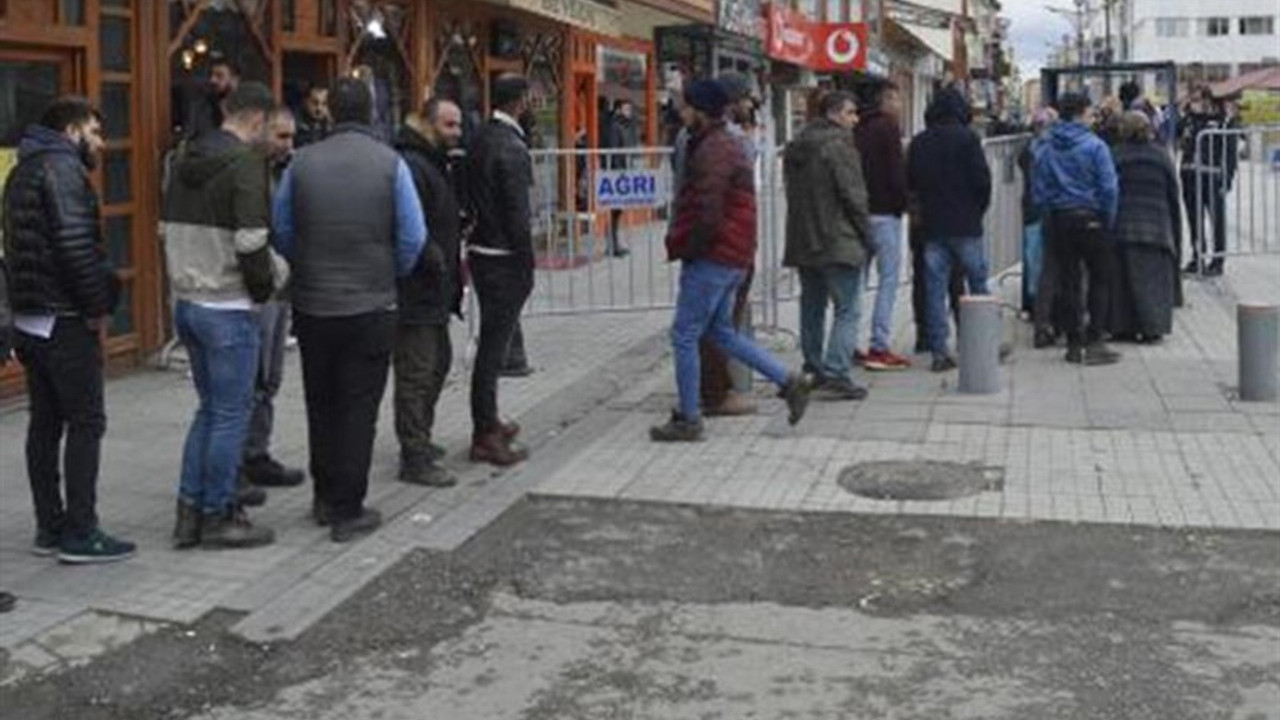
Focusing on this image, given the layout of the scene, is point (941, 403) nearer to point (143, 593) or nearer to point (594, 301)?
point (594, 301)

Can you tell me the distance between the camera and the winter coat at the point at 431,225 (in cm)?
765

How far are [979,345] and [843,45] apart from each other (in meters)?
12.0

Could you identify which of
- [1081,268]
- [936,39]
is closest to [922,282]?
[1081,268]

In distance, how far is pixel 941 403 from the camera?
9.92 meters

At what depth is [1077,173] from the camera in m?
10.8

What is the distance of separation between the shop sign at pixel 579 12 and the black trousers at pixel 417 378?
25.0ft

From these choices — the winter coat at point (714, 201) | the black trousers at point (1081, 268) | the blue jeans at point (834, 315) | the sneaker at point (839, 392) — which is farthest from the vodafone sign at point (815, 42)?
the winter coat at point (714, 201)

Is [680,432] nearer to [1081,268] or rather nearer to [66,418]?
[66,418]

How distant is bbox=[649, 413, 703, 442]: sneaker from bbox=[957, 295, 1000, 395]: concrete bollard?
1.98 meters

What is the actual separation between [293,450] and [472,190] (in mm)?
1633

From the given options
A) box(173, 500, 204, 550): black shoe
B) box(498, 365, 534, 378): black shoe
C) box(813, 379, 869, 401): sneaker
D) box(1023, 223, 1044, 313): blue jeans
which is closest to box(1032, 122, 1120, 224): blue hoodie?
box(1023, 223, 1044, 313): blue jeans

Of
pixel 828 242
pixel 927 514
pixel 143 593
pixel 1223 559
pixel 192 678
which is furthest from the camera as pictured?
pixel 828 242

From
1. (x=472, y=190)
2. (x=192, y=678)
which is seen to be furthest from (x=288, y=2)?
(x=192, y=678)

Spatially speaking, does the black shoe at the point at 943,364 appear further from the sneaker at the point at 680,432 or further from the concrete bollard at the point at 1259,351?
the sneaker at the point at 680,432
